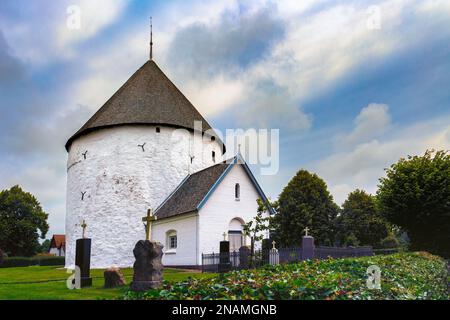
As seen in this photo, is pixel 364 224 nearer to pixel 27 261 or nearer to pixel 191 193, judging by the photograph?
pixel 191 193

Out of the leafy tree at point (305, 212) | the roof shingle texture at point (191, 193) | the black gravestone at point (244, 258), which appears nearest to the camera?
the black gravestone at point (244, 258)

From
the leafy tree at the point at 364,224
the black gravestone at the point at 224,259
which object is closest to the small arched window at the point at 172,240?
the black gravestone at the point at 224,259

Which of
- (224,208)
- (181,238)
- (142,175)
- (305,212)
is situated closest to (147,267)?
(224,208)

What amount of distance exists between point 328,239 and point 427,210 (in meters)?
15.6

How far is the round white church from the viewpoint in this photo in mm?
25547

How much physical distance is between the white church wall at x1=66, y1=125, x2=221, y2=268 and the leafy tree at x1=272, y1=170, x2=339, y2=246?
1340 cm

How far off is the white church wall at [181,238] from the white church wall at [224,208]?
541mm

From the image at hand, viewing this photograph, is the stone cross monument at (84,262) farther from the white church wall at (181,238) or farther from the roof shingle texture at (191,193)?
the white church wall at (181,238)

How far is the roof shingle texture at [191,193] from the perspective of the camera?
80.6 feet
